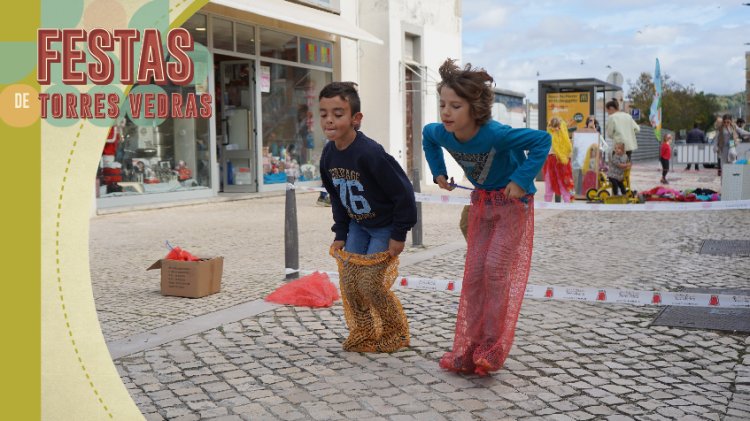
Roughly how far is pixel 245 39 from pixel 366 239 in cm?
1338

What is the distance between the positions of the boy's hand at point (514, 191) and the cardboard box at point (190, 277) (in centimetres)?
321

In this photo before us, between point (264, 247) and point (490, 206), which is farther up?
point (490, 206)

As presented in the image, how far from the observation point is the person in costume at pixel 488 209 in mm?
4250

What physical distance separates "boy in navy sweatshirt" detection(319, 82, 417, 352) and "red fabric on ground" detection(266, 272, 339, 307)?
1.25 m

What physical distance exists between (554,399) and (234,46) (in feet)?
46.8

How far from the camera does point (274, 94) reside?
18.8 metres

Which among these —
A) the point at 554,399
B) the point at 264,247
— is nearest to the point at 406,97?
the point at 264,247

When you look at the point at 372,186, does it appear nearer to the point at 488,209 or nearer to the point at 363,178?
the point at 363,178

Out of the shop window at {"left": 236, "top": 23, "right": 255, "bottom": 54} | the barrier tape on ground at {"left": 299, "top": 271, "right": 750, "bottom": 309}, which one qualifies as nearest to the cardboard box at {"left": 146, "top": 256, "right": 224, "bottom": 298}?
the barrier tape on ground at {"left": 299, "top": 271, "right": 750, "bottom": 309}

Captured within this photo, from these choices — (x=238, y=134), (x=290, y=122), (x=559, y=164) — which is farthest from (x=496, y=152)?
(x=290, y=122)

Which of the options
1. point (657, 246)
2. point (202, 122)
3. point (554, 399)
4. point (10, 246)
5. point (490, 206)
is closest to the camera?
point (10, 246)

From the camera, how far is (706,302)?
5559 millimetres

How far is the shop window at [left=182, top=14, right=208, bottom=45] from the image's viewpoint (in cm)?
1573

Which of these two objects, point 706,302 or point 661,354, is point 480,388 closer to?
point 661,354
